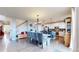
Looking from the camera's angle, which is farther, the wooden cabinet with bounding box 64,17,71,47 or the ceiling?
the wooden cabinet with bounding box 64,17,71,47

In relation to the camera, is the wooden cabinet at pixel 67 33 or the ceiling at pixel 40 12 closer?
the ceiling at pixel 40 12

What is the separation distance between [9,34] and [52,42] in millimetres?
851

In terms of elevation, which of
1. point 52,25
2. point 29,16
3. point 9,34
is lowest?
point 9,34

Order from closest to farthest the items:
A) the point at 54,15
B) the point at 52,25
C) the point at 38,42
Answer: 1. the point at 54,15
2. the point at 52,25
3. the point at 38,42

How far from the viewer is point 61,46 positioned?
158 cm

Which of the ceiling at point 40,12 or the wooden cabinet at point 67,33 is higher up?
the ceiling at point 40,12

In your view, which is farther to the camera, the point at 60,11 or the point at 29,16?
the point at 29,16

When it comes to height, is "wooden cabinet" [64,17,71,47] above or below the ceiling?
below

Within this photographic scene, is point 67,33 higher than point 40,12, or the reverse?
point 40,12
